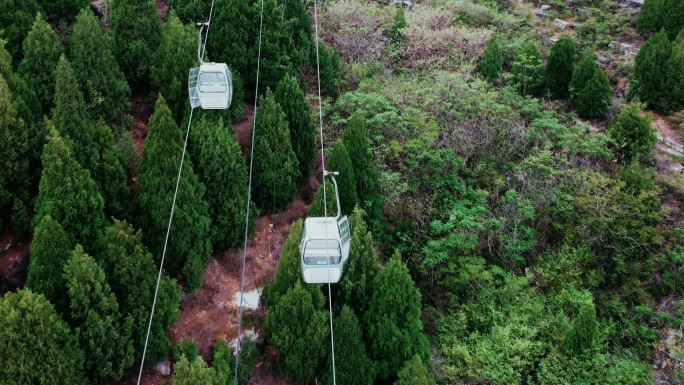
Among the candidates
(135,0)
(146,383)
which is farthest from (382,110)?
(146,383)

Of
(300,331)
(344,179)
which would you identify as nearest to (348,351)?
(300,331)

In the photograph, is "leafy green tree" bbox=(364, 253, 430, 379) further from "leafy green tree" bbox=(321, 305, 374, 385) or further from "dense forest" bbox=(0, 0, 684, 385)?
"leafy green tree" bbox=(321, 305, 374, 385)

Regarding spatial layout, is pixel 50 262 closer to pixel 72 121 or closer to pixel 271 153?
pixel 72 121

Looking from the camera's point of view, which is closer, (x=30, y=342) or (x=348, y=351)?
(x=30, y=342)

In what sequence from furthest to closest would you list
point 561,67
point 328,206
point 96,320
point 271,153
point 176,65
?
point 561,67
point 176,65
point 271,153
point 328,206
point 96,320

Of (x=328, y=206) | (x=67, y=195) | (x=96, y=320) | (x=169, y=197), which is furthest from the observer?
(x=328, y=206)

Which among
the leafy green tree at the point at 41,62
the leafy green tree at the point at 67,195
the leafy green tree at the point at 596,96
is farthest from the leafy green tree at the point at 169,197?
the leafy green tree at the point at 596,96
